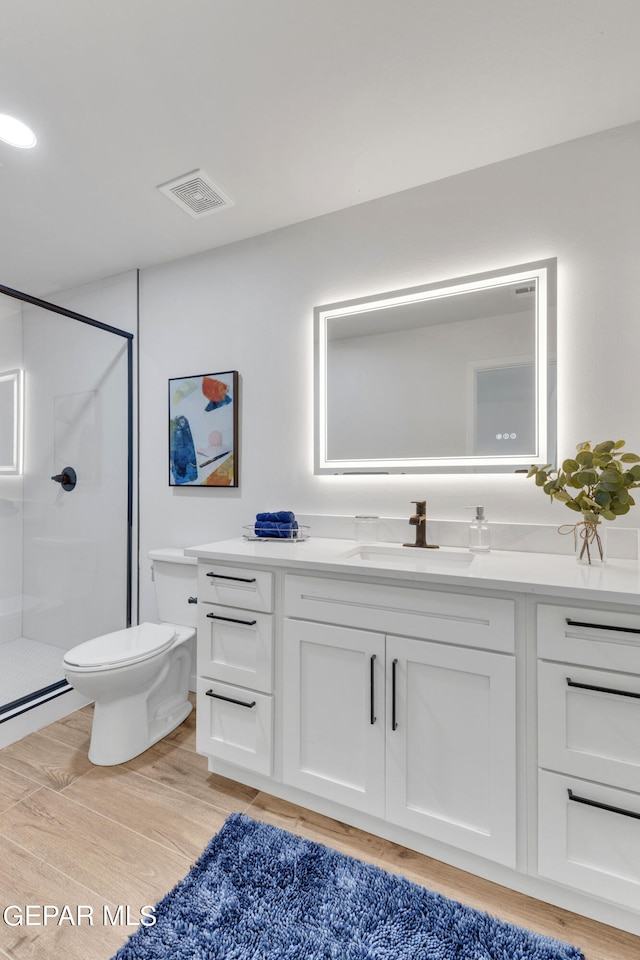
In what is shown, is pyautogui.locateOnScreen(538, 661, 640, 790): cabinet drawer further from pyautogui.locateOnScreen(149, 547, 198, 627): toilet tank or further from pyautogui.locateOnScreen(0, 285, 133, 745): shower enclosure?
pyautogui.locateOnScreen(0, 285, 133, 745): shower enclosure

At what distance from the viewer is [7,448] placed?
2152 mm

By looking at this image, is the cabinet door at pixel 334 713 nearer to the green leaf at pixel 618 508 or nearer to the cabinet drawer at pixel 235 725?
the cabinet drawer at pixel 235 725

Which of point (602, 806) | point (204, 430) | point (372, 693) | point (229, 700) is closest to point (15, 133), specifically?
point (204, 430)

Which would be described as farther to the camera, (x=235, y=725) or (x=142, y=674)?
(x=142, y=674)

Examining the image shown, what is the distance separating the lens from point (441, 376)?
72.5 inches

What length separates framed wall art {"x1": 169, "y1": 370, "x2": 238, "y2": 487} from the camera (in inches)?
88.0

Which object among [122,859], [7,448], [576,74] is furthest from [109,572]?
[576,74]

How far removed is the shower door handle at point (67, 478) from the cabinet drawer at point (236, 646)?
1265 mm

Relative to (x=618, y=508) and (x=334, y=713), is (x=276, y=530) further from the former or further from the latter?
(x=618, y=508)

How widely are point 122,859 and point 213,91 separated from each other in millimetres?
2374

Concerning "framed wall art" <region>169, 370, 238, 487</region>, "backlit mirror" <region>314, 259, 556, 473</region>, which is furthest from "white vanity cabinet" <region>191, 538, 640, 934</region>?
"framed wall art" <region>169, 370, 238, 487</region>

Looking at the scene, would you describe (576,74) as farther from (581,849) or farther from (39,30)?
(581,849)

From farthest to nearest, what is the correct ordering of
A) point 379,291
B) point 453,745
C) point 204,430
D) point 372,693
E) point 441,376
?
point 204,430
point 379,291
point 441,376
point 372,693
point 453,745

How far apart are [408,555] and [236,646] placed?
0.73 m
